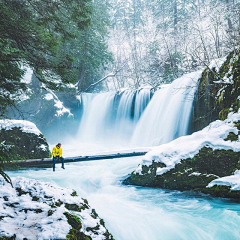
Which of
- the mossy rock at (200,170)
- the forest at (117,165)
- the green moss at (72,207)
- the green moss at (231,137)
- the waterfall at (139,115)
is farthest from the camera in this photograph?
the waterfall at (139,115)

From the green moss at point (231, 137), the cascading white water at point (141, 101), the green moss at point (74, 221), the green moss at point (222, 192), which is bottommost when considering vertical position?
the green moss at point (222, 192)

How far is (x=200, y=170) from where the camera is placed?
19.7 feet

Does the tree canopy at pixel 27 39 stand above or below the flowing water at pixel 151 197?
above

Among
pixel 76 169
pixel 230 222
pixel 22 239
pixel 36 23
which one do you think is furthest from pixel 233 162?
pixel 76 169

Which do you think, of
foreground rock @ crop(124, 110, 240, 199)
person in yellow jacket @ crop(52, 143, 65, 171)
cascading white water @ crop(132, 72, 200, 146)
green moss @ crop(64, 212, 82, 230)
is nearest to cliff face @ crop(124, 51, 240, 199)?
foreground rock @ crop(124, 110, 240, 199)

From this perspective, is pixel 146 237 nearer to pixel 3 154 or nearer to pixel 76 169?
pixel 3 154

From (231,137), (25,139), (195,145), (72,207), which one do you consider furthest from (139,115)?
(72,207)

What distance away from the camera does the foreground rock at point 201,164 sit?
5.63 meters

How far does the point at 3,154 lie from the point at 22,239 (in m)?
1.32

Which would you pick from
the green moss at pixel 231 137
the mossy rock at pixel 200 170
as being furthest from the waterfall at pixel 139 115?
the mossy rock at pixel 200 170

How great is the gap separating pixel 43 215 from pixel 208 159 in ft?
15.8

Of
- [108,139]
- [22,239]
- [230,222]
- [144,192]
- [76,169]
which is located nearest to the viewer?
[22,239]

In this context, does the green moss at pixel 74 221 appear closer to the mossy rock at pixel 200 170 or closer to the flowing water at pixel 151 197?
the flowing water at pixel 151 197

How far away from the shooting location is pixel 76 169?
10.1 metres
